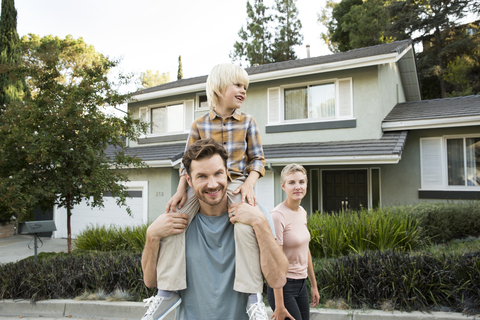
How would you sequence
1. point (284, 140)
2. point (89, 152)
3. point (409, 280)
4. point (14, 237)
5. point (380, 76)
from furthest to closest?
point (14, 237)
point (284, 140)
point (380, 76)
point (89, 152)
point (409, 280)

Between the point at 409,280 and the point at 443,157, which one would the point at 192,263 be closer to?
the point at 409,280

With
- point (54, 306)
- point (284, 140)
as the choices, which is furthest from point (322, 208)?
point (54, 306)

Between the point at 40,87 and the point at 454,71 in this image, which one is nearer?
the point at 40,87

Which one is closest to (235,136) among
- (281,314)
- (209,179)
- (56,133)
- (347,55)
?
(209,179)

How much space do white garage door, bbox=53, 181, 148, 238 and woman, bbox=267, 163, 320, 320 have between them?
369 inches

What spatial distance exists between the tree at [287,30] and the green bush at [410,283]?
2728 cm

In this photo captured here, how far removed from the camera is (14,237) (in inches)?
545

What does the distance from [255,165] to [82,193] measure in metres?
5.74

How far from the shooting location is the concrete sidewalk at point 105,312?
3.97 m

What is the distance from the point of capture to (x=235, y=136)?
86.7 inches

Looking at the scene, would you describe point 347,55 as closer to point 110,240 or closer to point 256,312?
point 110,240

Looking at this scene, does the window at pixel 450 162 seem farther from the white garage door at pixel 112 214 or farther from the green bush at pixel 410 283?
the white garage door at pixel 112 214

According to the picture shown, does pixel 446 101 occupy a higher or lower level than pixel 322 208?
higher

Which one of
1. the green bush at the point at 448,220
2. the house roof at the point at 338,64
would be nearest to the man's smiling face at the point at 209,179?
the green bush at the point at 448,220
